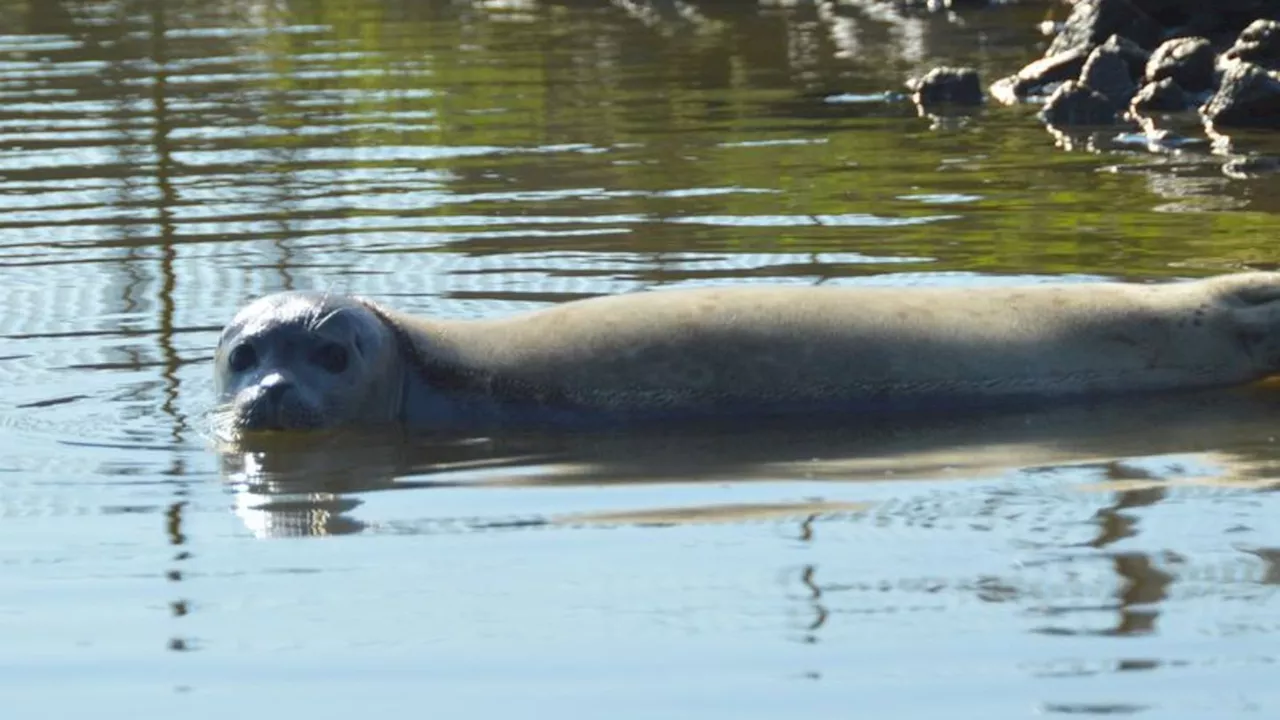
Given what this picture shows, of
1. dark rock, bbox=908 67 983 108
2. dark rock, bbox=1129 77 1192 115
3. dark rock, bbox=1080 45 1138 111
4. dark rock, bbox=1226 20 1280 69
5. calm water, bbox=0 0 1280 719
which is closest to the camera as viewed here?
calm water, bbox=0 0 1280 719

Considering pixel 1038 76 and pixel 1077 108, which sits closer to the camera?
pixel 1077 108

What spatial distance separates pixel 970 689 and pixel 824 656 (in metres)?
0.34

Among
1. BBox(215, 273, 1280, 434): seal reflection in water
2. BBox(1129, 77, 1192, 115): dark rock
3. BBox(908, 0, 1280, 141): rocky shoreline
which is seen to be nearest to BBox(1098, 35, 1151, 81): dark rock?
BBox(908, 0, 1280, 141): rocky shoreline

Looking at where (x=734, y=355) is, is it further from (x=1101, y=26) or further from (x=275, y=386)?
(x=1101, y=26)

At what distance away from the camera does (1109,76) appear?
15156 mm

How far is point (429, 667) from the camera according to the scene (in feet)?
16.3

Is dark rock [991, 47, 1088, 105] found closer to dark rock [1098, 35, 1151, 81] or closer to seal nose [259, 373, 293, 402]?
dark rock [1098, 35, 1151, 81]

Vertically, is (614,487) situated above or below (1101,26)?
above

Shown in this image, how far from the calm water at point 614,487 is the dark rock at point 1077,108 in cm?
70

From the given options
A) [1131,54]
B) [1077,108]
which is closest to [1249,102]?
[1077,108]

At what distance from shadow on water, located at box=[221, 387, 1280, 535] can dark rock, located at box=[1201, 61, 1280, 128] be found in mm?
6564

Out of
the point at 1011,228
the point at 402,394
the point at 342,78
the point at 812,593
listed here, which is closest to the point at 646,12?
the point at 342,78

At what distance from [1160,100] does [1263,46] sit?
1.30 m

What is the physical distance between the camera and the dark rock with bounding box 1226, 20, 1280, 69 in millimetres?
15609
